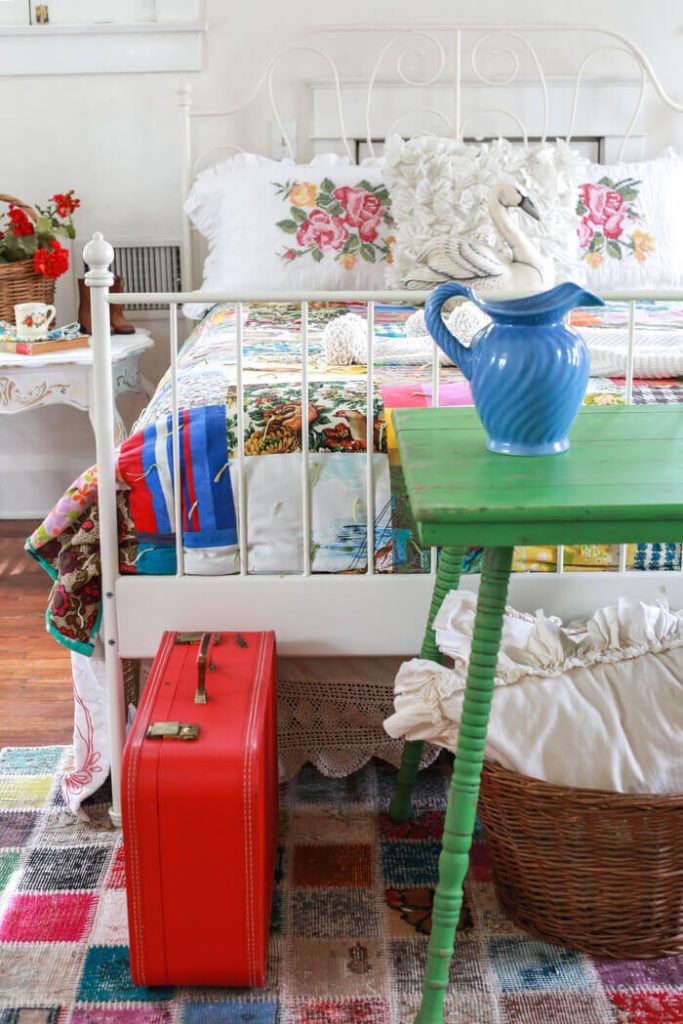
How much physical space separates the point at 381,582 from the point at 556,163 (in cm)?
145

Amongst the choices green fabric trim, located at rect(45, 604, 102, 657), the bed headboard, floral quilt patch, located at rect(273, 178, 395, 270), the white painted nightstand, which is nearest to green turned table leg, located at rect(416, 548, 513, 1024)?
green fabric trim, located at rect(45, 604, 102, 657)

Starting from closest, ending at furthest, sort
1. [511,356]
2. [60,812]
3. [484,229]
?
[511,356]
[60,812]
[484,229]

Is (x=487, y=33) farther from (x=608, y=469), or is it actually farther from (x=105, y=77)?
(x=608, y=469)

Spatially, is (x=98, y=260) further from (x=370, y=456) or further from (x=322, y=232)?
(x=322, y=232)

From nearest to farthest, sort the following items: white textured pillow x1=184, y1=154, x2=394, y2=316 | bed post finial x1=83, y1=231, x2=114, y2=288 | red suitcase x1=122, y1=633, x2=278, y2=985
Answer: red suitcase x1=122, y1=633, x2=278, y2=985 < bed post finial x1=83, y1=231, x2=114, y2=288 < white textured pillow x1=184, y1=154, x2=394, y2=316

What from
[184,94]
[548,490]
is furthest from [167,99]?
[548,490]

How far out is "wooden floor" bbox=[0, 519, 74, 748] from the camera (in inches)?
86.8

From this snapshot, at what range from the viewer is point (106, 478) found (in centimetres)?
171

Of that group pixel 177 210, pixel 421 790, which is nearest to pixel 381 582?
pixel 421 790

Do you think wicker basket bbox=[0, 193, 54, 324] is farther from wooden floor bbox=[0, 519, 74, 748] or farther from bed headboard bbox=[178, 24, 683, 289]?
wooden floor bbox=[0, 519, 74, 748]

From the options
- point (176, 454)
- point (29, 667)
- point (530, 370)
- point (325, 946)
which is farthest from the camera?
point (29, 667)

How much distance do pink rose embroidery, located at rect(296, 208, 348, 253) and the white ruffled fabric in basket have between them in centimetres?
159

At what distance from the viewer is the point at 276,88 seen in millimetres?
3340

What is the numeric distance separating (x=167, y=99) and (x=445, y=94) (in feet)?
2.61
